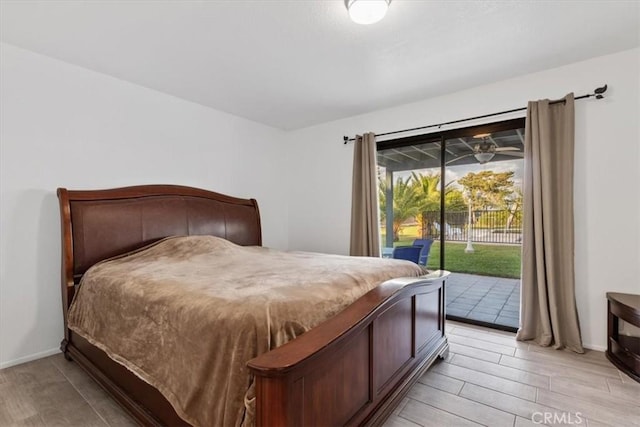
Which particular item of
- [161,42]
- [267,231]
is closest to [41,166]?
[161,42]

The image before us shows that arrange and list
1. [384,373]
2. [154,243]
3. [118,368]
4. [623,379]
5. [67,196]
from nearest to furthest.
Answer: [384,373]
[118,368]
[623,379]
[67,196]
[154,243]

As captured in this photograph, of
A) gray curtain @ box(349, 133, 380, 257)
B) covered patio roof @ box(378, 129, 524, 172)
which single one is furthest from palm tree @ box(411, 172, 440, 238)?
gray curtain @ box(349, 133, 380, 257)

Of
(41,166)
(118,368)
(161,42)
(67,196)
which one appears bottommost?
(118,368)

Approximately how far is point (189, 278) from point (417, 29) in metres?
2.24

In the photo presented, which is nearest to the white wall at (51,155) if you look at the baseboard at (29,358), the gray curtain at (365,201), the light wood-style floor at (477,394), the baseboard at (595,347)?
the baseboard at (29,358)

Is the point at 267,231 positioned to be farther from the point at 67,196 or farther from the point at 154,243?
the point at 67,196

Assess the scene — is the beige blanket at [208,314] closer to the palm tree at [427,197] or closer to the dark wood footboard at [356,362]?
the dark wood footboard at [356,362]

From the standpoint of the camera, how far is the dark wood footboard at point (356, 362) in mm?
1001

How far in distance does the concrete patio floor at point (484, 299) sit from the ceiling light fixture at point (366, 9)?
9.44 feet

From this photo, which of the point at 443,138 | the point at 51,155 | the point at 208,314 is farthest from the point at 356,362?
the point at 51,155

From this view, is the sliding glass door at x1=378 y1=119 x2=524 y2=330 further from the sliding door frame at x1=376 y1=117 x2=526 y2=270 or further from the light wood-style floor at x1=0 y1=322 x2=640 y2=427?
the light wood-style floor at x1=0 y1=322 x2=640 y2=427

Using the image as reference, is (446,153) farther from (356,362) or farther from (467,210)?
(356,362)

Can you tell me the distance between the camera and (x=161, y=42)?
2293 millimetres

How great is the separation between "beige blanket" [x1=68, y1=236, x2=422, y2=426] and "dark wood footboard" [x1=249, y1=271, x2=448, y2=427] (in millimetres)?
122
